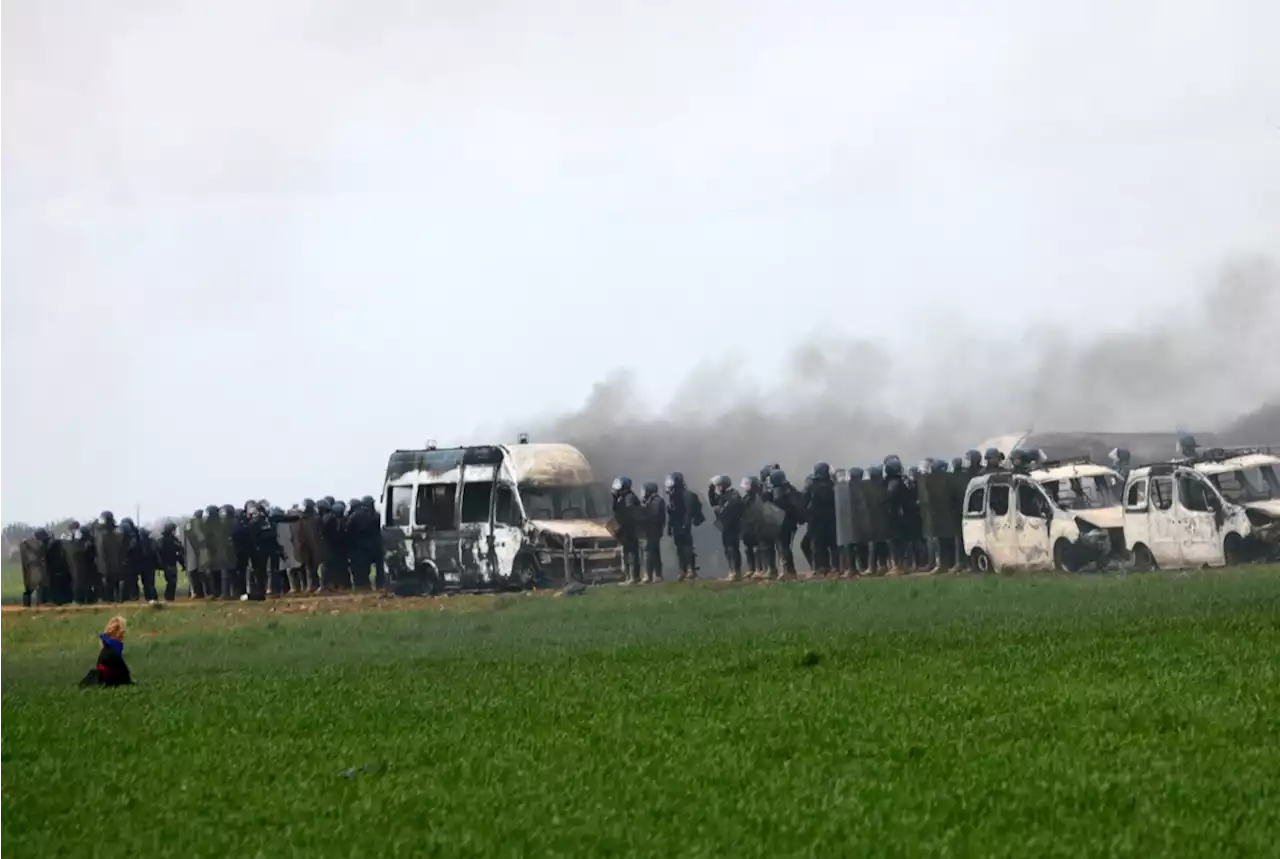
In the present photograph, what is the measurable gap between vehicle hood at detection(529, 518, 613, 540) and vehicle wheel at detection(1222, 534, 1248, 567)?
1203 cm

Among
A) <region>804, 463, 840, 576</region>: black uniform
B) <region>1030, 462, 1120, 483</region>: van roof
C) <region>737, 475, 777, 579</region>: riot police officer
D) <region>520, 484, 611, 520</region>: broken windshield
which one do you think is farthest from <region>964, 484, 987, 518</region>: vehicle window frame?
<region>520, 484, 611, 520</region>: broken windshield

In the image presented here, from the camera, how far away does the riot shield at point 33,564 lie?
4388 cm

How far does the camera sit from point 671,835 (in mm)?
10336

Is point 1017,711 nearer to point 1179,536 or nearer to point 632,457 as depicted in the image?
point 1179,536

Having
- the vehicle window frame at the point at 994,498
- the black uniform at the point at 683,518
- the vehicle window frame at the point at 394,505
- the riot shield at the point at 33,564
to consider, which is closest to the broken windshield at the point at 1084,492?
the vehicle window frame at the point at 994,498

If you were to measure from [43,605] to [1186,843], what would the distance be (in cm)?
3811

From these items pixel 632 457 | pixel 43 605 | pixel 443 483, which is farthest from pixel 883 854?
pixel 632 457

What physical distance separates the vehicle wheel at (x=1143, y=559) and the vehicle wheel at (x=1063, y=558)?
39.0 inches

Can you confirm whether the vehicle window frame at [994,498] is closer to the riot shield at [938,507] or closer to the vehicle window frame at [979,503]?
the vehicle window frame at [979,503]

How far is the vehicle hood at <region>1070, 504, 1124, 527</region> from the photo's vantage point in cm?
3064

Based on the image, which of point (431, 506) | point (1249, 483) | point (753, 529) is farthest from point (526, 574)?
Answer: point (1249, 483)

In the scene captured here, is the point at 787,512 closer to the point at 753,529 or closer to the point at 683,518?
the point at 753,529

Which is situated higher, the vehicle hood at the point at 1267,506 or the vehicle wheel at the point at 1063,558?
the vehicle hood at the point at 1267,506

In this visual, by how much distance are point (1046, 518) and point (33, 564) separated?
23790mm
